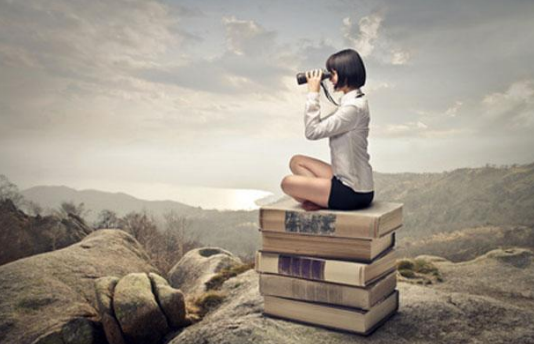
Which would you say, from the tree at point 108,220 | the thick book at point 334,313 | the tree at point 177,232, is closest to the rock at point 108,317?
the thick book at point 334,313

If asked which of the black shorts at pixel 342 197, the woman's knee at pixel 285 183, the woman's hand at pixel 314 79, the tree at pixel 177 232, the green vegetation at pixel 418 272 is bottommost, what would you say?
the tree at pixel 177 232

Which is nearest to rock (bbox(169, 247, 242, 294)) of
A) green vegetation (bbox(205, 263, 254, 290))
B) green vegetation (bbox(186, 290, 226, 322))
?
green vegetation (bbox(205, 263, 254, 290))

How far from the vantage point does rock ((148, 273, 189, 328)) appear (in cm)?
684

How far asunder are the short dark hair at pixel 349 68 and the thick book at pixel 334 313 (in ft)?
8.60

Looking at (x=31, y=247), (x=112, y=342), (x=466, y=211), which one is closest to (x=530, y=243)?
(x=466, y=211)

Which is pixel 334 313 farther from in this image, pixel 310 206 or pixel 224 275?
pixel 224 275

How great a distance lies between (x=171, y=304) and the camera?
687cm

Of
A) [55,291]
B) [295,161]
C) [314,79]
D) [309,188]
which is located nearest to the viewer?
[314,79]

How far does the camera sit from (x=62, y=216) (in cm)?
1188

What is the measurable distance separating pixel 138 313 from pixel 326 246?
268 cm

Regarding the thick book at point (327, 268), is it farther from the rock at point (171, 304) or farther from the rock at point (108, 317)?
the rock at point (108, 317)

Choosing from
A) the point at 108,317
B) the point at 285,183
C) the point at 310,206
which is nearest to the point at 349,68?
the point at 285,183

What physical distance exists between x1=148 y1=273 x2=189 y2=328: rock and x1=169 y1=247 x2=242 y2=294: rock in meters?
1.75

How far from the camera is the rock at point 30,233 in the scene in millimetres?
10797
